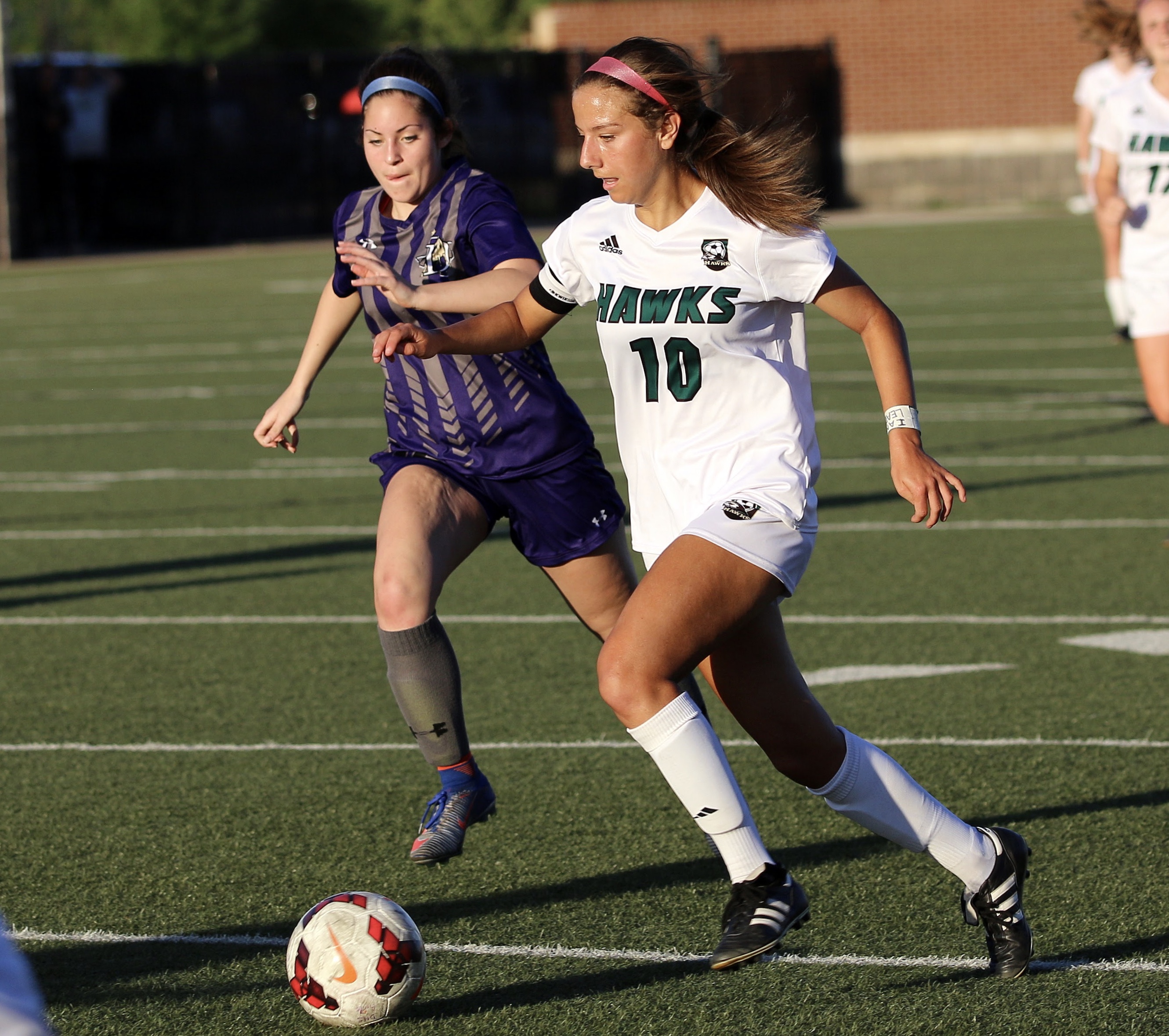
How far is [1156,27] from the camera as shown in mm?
8078

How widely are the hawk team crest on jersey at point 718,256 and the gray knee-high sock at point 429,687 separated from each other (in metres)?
1.44

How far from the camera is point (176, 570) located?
9094mm

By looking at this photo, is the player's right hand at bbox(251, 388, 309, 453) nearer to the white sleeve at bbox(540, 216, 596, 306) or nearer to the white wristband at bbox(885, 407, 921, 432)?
the white sleeve at bbox(540, 216, 596, 306)

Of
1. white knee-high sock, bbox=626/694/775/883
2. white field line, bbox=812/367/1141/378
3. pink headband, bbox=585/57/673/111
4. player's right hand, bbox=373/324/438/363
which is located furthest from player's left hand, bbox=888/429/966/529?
white field line, bbox=812/367/1141/378

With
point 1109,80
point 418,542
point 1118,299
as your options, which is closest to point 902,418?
point 418,542

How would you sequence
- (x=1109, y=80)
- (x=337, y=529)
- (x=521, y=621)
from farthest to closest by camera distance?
(x=1109, y=80) < (x=337, y=529) < (x=521, y=621)

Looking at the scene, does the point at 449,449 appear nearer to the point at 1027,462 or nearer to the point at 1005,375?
the point at 1027,462

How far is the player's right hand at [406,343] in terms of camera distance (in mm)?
4312

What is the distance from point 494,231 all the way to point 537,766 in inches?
70.7

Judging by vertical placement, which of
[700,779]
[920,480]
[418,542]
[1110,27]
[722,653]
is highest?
[1110,27]

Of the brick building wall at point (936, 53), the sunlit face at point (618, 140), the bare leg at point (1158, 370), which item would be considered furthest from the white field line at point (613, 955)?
the brick building wall at point (936, 53)

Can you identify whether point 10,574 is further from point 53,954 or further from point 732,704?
point 732,704

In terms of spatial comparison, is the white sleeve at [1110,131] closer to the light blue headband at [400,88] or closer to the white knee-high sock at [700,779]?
the light blue headband at [400,88]

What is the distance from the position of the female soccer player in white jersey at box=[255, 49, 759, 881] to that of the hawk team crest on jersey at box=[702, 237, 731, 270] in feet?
3.21
